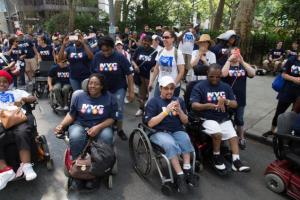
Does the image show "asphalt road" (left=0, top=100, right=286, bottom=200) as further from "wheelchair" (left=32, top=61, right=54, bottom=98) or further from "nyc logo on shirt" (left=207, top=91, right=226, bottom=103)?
"wheelchair" (left=32, top=61, right=54, bottom=98)

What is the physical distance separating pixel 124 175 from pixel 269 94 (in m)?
5.72

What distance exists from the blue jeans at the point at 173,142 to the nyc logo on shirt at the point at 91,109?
799mm

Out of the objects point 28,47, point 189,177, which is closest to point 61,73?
point 28,47

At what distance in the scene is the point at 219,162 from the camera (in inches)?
162

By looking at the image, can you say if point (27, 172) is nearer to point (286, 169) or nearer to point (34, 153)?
point (34, 153)

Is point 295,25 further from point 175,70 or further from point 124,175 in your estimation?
point 124,175

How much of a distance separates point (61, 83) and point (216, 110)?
4271 millimetres

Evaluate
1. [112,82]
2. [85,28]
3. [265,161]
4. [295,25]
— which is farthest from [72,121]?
[85,28]

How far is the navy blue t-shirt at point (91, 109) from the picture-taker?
3.96 m

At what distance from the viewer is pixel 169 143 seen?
3.64 metres

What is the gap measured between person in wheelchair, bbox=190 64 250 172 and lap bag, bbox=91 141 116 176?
4.49 feet

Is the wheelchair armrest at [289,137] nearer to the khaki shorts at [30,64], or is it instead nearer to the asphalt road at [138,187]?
the asphalt road at [138,187]

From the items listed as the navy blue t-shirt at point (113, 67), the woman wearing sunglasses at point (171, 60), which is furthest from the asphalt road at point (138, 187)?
the woman wearing sunglasses at point (171, 60)

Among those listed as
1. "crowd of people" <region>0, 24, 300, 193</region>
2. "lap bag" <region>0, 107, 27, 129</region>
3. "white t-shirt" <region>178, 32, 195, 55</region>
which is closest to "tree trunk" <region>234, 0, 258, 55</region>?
"white t-shirt" <region>178, 32, 195, 55</region>
